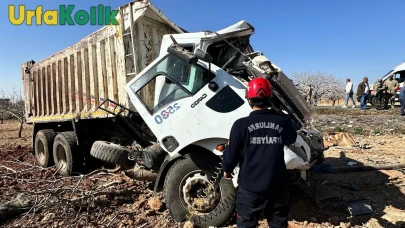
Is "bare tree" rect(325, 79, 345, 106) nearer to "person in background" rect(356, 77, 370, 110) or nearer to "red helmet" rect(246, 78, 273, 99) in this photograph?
"person in background" rect(356, 77, 370, 110)

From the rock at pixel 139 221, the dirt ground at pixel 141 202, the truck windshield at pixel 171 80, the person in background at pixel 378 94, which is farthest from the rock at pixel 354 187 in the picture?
the person in background at pixel 378 94

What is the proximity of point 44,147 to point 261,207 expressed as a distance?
19.4 feet

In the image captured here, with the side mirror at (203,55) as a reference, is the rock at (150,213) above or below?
below

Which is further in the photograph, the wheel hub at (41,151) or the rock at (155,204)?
the wheel hub at (41,151)

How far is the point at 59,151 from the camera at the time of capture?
262 inches

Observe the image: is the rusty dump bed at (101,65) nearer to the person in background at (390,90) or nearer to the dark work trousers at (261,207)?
the dark work trousers at (261,207)

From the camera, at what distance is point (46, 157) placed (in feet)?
22.7

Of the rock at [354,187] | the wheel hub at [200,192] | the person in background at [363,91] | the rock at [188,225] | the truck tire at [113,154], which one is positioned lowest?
the rock at [188,225]

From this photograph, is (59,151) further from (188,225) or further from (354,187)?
(354,187)

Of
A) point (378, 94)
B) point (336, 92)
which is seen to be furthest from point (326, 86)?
point (378, 94)

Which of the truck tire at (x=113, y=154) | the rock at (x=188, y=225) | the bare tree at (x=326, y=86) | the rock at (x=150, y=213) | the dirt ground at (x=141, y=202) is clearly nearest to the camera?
the rock at (x=188, y=225)

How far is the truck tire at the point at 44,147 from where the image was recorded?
22.6 ft

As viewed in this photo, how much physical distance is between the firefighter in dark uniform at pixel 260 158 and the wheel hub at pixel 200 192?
83 cm

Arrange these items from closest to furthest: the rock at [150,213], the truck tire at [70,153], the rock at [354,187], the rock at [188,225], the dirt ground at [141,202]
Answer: the rock at [188,225], the dirt ground at [141,202], the rock at [150,213], the rock at [354,187], the truck tire at [70,153]
